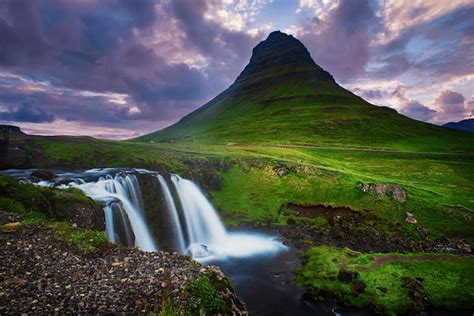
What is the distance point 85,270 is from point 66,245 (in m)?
3.07

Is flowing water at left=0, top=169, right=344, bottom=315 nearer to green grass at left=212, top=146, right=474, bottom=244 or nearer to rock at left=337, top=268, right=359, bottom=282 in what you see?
rock at left=337, top=268, right=359, bottom=282

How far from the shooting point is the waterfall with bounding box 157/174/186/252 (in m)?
35.0

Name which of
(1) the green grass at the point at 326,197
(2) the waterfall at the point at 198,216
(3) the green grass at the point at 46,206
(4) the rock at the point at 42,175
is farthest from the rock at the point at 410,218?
(4) the rock at the point at 42,175

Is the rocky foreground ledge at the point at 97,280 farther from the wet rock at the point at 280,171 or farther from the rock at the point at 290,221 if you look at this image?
the wet rock at the point at 280,171

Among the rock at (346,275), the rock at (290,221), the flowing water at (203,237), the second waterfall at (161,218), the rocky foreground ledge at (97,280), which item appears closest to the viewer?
the rocky foreground ledge at (97,280)

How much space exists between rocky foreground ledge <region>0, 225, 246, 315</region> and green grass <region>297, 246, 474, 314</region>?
1317 centimetres

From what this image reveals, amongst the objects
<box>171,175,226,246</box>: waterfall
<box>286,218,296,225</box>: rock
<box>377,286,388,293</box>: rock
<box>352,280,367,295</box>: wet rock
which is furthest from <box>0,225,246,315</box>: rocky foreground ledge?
<box>286,218,296,225</box>: rock

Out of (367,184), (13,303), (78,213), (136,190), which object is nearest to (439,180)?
(367,184)

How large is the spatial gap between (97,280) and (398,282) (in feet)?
76.3

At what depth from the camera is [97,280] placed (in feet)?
43.0

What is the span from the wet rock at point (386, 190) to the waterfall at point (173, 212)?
104 ft

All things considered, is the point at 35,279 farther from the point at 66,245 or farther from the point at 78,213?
the point at 78,213

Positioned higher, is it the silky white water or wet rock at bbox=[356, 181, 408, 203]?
wet rock at bbox=[356, 181, 408, 203]

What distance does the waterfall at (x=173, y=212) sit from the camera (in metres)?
35.0
